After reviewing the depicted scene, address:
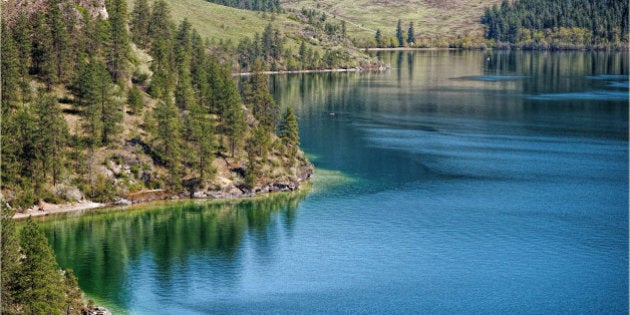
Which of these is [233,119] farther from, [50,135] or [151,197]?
[50,135]

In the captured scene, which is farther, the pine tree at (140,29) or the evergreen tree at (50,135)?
the pine tree at (140,29)

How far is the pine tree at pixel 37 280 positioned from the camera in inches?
3145

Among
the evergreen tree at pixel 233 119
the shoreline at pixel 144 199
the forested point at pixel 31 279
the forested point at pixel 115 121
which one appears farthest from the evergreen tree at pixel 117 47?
the forested point at pixel 31 279

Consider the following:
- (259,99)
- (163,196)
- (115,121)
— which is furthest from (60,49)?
(259,99)

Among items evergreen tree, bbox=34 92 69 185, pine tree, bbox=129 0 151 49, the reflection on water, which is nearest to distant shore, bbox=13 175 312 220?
the reflection on water

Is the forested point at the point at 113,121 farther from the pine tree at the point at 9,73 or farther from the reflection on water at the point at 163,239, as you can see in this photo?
the reflection on water at the point at 163,239

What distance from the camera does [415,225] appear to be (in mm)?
129375

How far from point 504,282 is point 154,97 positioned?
3329 inches

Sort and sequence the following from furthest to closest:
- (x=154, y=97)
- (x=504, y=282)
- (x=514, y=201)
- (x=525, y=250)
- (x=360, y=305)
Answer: (x=154, y=97), (x=514, y=201), (x=525, y=250), (x=504, y=282), (x=360, y=305)

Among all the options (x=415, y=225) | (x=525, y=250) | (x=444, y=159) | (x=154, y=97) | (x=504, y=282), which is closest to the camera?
(x=504, y=282)

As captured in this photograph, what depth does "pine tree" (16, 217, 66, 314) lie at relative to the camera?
7988cm

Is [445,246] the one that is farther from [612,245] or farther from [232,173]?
[232,173]

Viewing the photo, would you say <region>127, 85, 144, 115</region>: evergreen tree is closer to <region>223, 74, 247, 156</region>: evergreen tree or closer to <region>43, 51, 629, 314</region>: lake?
<region>223, 74, 247, 156</region>: evergreen tree

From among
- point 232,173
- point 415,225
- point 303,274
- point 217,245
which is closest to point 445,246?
point 415,225
